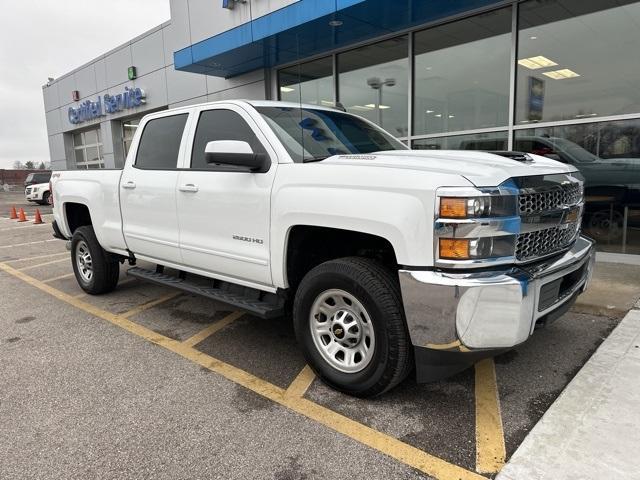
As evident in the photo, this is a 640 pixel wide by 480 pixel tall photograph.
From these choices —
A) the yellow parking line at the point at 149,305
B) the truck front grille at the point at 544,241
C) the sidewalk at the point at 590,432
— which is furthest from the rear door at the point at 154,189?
the sidewalk at the point at 590,432

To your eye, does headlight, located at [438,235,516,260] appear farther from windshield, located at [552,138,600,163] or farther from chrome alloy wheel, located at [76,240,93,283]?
windshield, located at [552,138,600,163]

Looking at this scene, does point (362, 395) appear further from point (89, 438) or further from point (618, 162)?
point (618, 162)

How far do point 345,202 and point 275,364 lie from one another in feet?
5.09

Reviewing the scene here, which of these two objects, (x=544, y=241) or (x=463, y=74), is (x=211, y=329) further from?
(x=463, y=74)

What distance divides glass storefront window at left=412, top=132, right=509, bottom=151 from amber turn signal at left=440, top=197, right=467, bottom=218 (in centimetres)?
591

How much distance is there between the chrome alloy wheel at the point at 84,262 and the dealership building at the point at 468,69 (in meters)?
4.01

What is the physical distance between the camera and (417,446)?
2.59 m

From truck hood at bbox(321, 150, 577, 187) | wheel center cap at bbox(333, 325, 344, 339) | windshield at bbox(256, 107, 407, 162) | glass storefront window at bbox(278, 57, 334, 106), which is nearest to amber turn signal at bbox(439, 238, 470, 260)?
truck hood at bbox(321, 150, 577, 187)

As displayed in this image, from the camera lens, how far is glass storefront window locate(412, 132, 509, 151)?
781 centimetres

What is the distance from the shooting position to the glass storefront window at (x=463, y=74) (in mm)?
7785

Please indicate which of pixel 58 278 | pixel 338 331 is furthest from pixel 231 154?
pixel 58 278

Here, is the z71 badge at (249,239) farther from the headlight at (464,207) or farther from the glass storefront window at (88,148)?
the glass storefront window at (88,148)

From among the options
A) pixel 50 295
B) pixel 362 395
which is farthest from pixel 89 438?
pixel 50 295

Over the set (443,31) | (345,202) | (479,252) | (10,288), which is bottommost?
(10,288)
